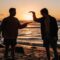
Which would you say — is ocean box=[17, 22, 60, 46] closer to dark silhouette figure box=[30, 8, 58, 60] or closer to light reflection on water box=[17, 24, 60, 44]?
light reflection on water box=[17, 24, 60, 44]

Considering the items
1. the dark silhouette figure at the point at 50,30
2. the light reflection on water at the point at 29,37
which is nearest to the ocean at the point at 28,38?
the light reflection on water at the point at 29,37

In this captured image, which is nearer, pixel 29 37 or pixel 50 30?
pixel 50 30

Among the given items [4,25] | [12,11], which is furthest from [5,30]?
[12,11]

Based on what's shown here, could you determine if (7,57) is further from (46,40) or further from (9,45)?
(46,40)

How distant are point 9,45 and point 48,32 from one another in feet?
3.30

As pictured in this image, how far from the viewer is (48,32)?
552 cm

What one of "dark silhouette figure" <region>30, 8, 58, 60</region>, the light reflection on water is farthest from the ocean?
"dark silhouette figure" <region>30, 8, 58, 60</region>

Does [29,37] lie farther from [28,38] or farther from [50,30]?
[50,30]

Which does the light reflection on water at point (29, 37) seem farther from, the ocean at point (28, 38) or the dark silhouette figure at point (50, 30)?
the dark silhouette figure at point (50, 30)

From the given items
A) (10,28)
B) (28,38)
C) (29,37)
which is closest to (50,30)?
(10,28)

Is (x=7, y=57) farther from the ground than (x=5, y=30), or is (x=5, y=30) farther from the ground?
(x=5, y=30)

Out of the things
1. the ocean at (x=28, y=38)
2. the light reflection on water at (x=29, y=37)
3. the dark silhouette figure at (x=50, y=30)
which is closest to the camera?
the dark silhouette figure at (x=50, y=30)

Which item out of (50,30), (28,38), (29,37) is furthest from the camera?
(29,37)

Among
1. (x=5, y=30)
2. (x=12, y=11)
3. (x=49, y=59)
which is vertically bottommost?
(x=49, y=59)
